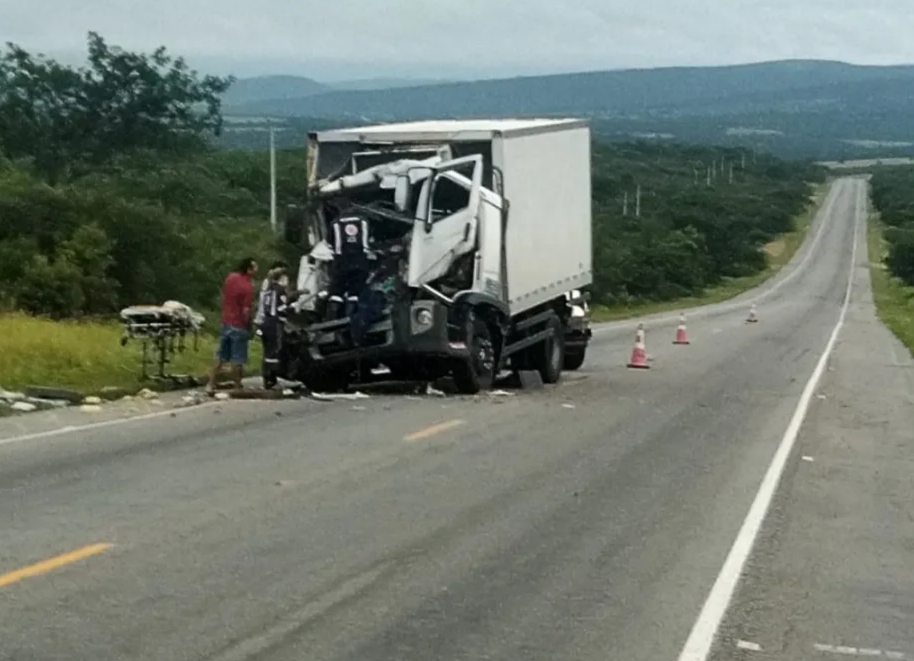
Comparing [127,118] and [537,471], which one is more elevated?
[127,118]

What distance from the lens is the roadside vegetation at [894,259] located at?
70188mm

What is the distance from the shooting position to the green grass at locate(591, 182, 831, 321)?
208ft

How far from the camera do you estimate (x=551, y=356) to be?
25656 mm

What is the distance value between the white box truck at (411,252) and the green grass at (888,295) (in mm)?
23820

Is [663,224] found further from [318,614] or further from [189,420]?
[318,614]

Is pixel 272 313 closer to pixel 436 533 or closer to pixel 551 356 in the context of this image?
pixel 551 356

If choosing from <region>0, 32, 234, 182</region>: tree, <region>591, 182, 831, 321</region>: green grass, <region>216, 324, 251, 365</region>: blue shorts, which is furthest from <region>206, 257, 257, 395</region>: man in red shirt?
<region>0, 32, 234, 182</region>: tree

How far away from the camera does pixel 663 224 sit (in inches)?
4609

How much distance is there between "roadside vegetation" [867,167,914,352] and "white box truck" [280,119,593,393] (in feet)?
79.6

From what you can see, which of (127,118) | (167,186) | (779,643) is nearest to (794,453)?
(779,643)

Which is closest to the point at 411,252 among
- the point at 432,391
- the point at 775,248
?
the point at 432,391

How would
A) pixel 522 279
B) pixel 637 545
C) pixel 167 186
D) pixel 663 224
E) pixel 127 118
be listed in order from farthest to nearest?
pixel 663 224 < pixel 127 118 < pixel 167 186 < pixel 522 279 < pixel 637 545

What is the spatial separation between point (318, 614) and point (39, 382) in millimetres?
13418

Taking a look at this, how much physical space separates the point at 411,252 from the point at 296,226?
69.4 inches
